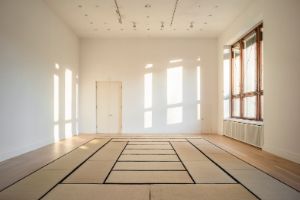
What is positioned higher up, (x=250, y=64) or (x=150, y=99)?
(x=250, y=64)

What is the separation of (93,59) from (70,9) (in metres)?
3.46

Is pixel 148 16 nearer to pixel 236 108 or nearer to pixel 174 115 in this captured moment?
pixel 174 115

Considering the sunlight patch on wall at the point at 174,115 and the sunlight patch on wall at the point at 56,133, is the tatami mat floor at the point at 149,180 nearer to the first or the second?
the sunlight patch on wall at the point at 56,133

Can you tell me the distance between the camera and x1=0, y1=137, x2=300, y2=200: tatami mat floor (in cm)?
311

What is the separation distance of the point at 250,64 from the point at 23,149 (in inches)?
270

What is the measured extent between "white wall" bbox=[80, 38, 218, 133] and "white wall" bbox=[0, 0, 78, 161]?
105 inches

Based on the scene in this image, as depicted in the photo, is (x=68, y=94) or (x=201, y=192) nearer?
(x=201, y=192)

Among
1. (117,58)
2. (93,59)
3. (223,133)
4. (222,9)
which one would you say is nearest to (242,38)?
(222,9)

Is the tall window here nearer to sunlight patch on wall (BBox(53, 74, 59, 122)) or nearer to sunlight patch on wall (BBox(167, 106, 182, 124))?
sunlight patch on wall (BBox(167, 106, 182, 124))

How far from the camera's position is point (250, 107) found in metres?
8.41

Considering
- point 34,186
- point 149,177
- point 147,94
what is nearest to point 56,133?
point 147,94

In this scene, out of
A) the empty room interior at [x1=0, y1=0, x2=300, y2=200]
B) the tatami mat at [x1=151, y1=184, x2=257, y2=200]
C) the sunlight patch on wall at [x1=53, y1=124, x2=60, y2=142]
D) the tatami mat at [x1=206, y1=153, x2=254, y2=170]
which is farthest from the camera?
the sunlight patch on wall at [x1=53, y1=124, x2=60, y2=142]

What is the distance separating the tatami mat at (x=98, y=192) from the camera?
9.88 ft

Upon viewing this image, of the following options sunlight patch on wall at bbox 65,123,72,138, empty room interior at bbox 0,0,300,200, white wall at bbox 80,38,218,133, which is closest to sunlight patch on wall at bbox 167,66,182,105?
empty room interior at bbox 0,0,300,200
